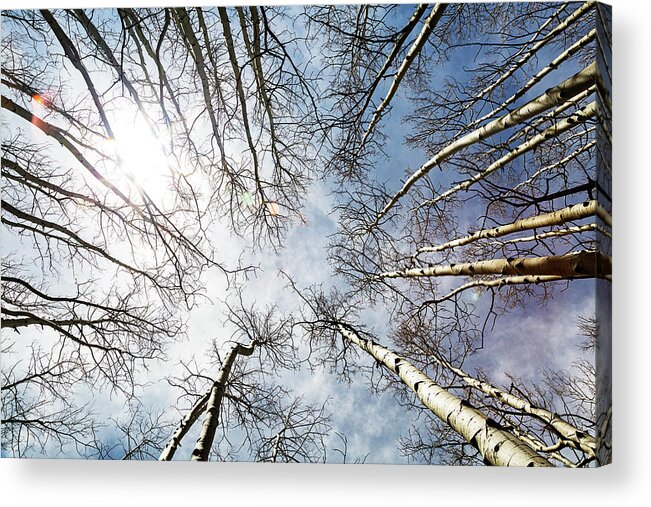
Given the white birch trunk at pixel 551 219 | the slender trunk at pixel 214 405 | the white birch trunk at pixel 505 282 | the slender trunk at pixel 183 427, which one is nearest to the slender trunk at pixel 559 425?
the white birch trunk at pixel 505 282

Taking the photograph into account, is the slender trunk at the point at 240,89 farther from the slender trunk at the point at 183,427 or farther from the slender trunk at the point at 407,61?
the slender trunk at the point at 183,427

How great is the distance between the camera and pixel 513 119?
268cm

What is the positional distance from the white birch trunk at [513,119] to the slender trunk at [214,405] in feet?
2.16

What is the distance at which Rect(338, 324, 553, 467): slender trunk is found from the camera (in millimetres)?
2596

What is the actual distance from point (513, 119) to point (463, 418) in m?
1.05

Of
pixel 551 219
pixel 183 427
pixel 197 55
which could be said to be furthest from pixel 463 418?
pixel 197 55

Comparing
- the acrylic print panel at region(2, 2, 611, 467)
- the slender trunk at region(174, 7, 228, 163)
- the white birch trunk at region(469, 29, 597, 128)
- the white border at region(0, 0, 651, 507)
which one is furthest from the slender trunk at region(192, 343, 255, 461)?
the white birch trunk at region(469, 29, 597, 128)

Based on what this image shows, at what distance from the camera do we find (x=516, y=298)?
2.65 metres

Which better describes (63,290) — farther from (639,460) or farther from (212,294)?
(639,460)

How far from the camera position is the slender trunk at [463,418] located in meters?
2.60

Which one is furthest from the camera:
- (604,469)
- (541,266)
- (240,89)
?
(240,89)

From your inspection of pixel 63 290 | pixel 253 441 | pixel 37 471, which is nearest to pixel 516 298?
pixel 253 441

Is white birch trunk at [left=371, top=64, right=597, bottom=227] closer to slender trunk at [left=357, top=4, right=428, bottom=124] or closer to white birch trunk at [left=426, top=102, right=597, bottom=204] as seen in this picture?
white birch trunk at [left=426, top=102, right=597, bottom=204]

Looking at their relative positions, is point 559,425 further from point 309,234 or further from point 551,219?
point 309,234
